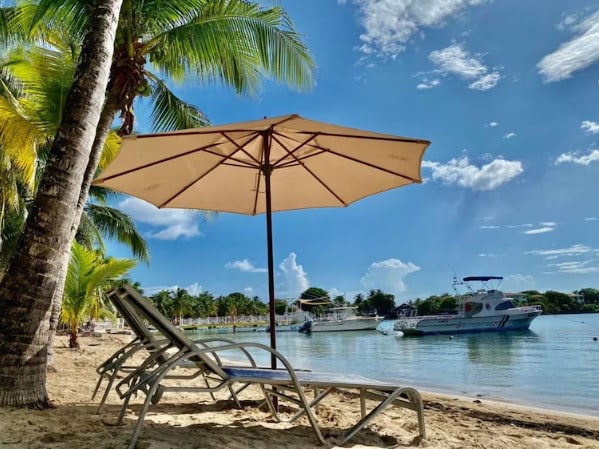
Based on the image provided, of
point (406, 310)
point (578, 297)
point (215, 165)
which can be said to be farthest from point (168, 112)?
point (578, 297)

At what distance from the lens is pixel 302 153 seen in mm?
3953

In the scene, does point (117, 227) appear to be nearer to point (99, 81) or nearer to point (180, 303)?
point (99, 81)

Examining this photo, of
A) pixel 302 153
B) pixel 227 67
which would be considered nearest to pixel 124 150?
pixel 302 153

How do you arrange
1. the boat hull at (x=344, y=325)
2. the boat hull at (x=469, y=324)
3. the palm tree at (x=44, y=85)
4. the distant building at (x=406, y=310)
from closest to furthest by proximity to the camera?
the palm tree at (x=44, y=85) < the boat hull at (x=469, y=324) < the boat hull at (x=344, y=325) < the distant building at (x=406, y=310)

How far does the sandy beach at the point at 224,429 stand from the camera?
2279mm

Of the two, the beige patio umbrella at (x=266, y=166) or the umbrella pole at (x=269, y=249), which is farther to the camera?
the umbrella pole at (x=269, y=249)

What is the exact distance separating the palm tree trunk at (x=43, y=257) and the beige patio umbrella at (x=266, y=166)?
36 centimetres

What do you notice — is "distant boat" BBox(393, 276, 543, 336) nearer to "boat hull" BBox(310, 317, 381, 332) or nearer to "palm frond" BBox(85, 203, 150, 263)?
"boat hull" BBox(310, 317, 381, 332)

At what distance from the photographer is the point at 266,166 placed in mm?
3795

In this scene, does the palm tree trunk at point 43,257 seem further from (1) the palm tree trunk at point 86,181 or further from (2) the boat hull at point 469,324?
(2) the boat hull at point 469,324

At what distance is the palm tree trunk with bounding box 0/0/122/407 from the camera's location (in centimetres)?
283

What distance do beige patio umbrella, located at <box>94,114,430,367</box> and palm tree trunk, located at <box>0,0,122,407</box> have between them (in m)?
0.36

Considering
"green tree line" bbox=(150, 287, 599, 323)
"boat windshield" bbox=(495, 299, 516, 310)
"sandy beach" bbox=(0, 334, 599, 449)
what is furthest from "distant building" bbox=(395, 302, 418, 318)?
"sandy beach" bbox=(0, 334, 599, 449)

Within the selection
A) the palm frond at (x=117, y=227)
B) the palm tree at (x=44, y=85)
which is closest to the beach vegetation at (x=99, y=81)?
the palm tree at (x=44, y=85)
